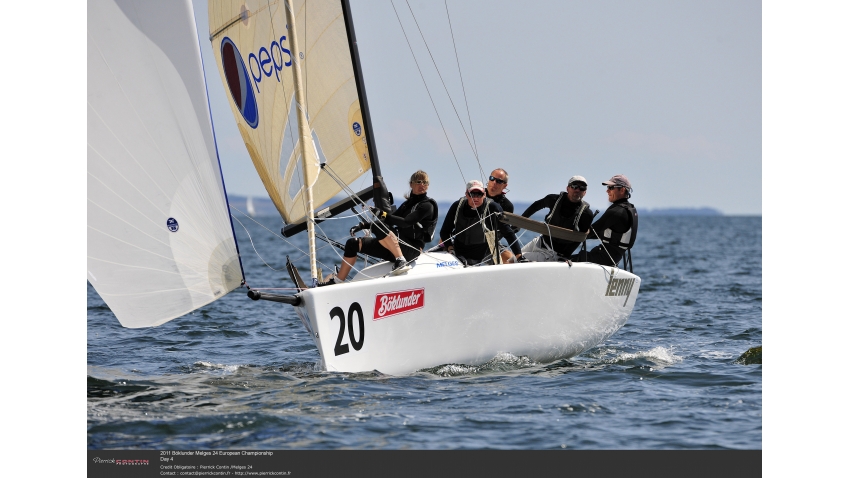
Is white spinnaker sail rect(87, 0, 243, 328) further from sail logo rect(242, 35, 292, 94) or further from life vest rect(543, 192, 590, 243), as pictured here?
life vest rect(543, 192, 590, 243)

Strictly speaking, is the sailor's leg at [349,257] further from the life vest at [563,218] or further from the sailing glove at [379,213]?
the life vest at [563,218]

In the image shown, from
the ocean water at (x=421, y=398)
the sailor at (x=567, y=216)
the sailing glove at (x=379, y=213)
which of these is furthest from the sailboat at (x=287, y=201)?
the sailor at (x=567, y=216)

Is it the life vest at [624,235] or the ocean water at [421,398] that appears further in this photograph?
the life vest at [624,235]

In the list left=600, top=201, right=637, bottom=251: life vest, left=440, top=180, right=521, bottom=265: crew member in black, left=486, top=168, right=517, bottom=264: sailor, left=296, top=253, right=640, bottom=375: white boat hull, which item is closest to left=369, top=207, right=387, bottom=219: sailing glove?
left=296, top=253, right=640, bottom=375: white boat hull

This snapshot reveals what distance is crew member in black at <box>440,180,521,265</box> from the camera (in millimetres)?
6609

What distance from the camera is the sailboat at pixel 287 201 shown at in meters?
5.50

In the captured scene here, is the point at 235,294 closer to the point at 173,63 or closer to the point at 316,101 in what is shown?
the point at 316,101

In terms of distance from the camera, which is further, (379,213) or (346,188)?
(346,188)

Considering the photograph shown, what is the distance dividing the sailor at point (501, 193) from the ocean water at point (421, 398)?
874 mm

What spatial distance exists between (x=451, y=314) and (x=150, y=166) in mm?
2178

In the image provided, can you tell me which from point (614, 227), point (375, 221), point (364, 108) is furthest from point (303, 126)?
point (614, 227)

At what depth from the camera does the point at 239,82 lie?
6.72 m

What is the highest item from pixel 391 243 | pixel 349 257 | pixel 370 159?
pixel 370 159

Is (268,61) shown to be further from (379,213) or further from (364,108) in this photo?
(379,213)
